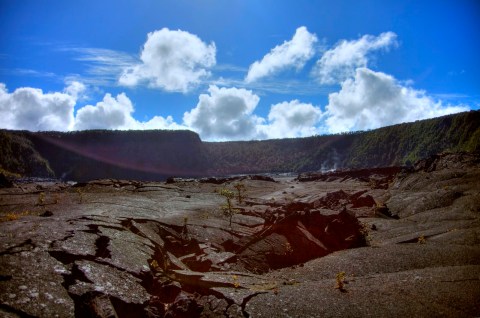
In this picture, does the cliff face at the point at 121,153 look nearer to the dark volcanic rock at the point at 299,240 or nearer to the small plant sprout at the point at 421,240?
the dark volcanic rock at the point at 299,240

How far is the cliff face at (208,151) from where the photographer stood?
228ft

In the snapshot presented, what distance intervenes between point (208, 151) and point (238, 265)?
97849mm

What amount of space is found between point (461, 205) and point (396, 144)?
8132 centimetres

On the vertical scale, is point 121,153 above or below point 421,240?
above

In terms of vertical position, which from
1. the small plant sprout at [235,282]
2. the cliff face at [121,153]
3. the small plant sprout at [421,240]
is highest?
the cliff face at [121,153]

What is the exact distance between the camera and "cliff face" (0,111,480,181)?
69.4m

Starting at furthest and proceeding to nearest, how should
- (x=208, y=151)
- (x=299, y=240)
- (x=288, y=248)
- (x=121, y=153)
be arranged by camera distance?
1. (x=208, y=151)
2. (x=121, y=153)
3. (x=299, y=240)
4. (x=288, y=248)

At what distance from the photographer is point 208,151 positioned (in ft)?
351

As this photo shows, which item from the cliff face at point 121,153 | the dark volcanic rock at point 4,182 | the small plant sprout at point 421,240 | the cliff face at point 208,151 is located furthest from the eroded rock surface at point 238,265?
the cliff face at point 121,153

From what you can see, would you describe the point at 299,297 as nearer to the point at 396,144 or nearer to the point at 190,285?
the point at 190,285

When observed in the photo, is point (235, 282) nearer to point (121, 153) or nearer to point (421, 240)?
point (421, 240)

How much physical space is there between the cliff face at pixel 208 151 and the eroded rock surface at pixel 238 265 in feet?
189

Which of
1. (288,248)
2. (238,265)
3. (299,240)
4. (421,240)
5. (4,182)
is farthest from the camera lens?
(4,182)

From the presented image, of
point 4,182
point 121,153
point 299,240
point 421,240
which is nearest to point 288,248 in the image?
point 299,240
